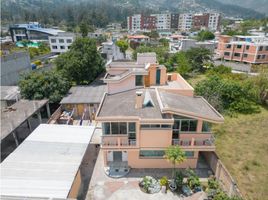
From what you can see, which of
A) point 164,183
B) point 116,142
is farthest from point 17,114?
point 164,183

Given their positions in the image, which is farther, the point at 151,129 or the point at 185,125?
the point at 185,125

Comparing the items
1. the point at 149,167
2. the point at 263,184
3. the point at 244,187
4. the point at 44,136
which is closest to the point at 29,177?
the point at 44,136

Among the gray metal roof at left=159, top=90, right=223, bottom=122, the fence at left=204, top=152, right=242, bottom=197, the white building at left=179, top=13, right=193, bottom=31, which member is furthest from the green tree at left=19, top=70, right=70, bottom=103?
the white building at left=179, top=13, right=193, bottom=31

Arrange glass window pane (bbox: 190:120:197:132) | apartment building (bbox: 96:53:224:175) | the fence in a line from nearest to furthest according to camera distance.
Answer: the fence → apartment building (bbox: 96:53:224:175) → glass window pane (bbox: 190:120:197:132)

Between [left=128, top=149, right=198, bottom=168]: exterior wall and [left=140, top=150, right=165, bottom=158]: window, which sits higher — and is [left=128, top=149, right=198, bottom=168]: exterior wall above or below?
below

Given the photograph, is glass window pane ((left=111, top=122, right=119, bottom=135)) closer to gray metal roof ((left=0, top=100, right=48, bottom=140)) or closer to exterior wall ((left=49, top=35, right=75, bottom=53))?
gray metal roof ((left=0, top=100, right=48, bottom=140))

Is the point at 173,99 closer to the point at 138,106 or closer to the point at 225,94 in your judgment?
the point at 138,106

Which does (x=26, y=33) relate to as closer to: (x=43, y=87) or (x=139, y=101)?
(x=43, y=87)
